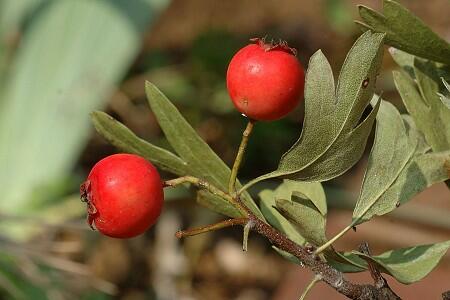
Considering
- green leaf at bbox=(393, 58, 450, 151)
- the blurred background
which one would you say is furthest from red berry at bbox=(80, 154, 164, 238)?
the blurred background

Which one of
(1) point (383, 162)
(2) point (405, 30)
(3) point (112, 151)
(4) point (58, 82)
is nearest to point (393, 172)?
(1) point (383, 162)

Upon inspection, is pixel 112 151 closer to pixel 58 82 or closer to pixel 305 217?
pixel 58 82

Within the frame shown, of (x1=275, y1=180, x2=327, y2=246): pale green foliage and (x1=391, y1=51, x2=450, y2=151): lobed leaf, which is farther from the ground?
(x1=391, y1=51, x2=450, y2=151): lobed leaf

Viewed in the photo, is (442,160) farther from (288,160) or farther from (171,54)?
(171,54)

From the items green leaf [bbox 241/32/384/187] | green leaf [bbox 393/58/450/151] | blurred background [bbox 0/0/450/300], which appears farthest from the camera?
blurred background [bbox 0/0/450/300]

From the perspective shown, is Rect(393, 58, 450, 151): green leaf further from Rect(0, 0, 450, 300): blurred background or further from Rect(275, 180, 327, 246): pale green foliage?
Rect(0, 0, 450, 300): blurred background

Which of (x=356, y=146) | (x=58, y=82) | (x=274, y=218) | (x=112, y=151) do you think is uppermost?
(x=356, y=146)

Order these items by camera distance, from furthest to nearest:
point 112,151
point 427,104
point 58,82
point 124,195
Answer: point 112,151 < point 58,82 < point 427,104 < point 124,195
